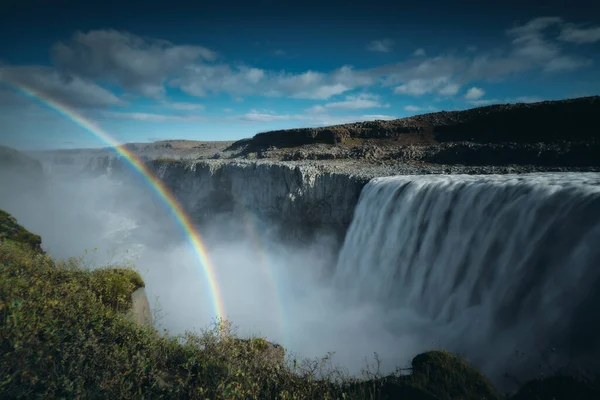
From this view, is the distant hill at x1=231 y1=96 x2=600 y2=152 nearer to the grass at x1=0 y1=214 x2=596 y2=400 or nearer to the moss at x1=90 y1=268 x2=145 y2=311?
the grass at x1=0 y1=214 x2=596 y2=400

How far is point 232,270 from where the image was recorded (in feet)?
119

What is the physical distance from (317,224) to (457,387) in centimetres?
2532

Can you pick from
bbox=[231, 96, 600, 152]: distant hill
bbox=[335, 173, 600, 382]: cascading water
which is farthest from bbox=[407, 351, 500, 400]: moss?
bbox=[231, 96, 600, 152]: distant hill

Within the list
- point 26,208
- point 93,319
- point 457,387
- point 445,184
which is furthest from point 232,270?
point 26,208

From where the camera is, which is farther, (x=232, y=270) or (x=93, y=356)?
(x=232, y=270)

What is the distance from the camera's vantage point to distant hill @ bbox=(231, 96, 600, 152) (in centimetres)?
2758

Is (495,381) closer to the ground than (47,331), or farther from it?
closer to the ground

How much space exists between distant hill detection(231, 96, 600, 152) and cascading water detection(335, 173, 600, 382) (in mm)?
20363

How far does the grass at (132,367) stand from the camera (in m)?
4.34

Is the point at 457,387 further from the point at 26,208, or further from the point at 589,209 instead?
the point at 26,208

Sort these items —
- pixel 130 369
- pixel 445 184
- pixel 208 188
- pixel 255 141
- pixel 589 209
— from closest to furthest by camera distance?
pixel 130 369 < pixel 589 209 < pixel 445 184 < pixel 208 188 < pixel 255 141

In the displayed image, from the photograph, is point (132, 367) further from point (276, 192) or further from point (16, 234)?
point (276, 192)

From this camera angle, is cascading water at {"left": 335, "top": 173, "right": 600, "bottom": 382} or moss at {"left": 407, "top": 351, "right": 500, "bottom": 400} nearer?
moss at {"left": 407, "top": 351, "right": 500, "bottom": 400}

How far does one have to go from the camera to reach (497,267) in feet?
32.6
